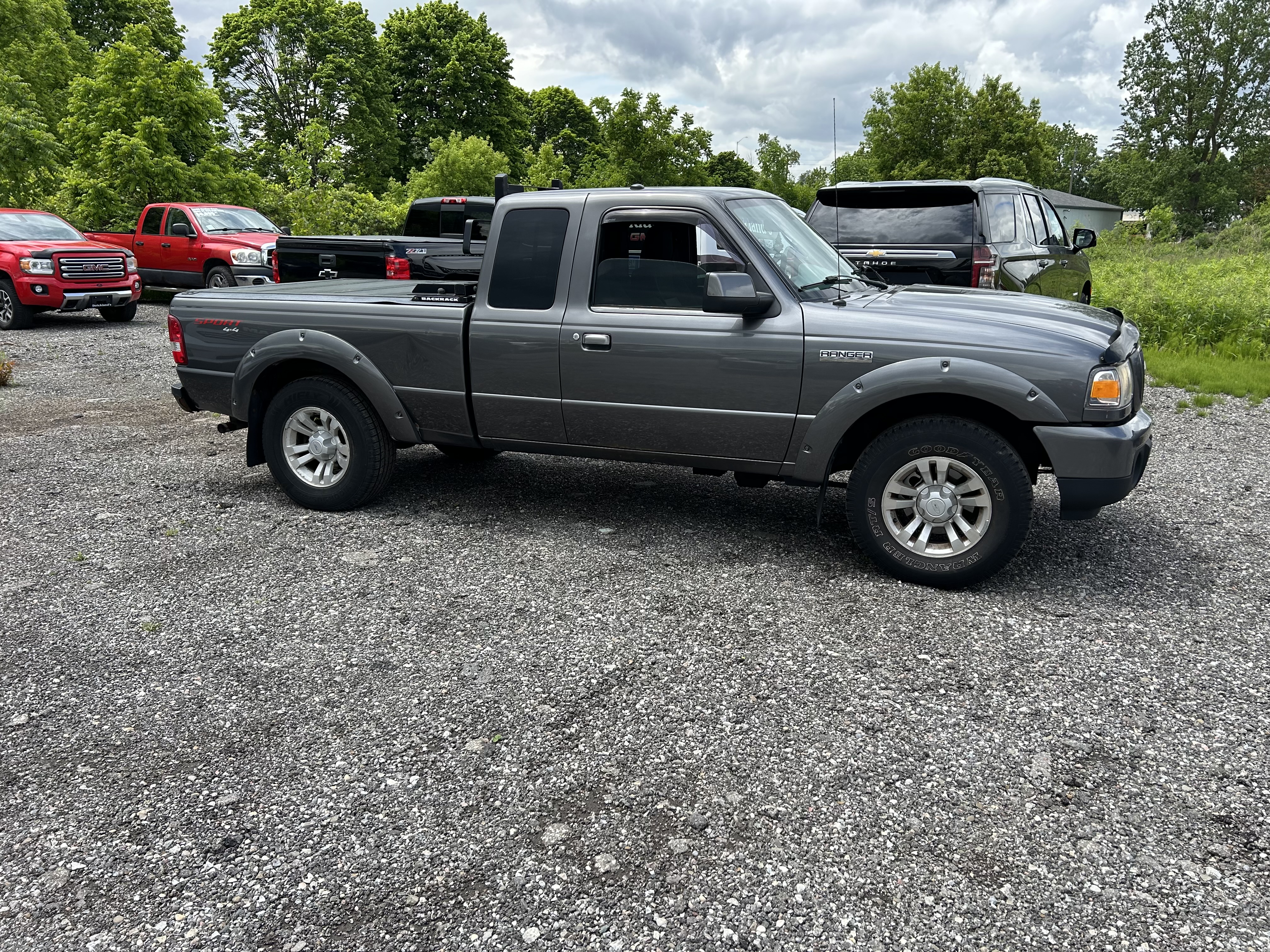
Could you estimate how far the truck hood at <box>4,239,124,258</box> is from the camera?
15328 mm

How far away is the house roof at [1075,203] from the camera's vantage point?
75.5 metres

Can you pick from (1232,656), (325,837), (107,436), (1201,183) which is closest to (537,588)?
(325,837)

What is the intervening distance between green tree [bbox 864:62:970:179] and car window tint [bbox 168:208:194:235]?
43.4 meters

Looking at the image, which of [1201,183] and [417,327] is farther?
[1201,183]

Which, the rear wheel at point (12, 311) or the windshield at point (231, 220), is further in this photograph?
the windshield at point (231, 220)

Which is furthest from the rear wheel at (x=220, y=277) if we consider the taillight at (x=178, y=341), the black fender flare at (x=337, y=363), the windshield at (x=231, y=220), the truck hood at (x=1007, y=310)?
the truck hood at (x=1007, y=310)

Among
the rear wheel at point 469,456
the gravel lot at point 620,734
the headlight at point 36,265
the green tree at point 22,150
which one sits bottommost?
the gravel lot at point 620,734

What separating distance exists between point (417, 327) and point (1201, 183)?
89.1 m

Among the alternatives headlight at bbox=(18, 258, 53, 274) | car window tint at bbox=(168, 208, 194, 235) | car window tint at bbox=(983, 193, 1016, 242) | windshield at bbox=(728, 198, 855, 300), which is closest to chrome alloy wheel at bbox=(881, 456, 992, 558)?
windshield at bbox=(728, 198, 855, 300)

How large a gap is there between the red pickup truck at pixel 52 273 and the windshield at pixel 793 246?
13.8 metres

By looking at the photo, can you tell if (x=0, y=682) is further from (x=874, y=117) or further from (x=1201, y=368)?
(x=874, y=117)

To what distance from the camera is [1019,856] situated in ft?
9.39

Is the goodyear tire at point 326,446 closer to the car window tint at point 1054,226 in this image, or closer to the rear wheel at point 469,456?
the rear wheel at point 469,456

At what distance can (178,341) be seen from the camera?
6.34 metres
